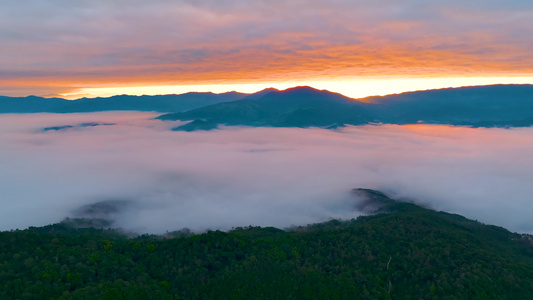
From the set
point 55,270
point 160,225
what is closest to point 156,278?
point 55,270

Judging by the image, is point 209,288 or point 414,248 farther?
point 414,248

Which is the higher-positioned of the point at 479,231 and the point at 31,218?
the point at 479,231

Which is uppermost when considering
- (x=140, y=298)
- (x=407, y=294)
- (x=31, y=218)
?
(x=140, y=298)

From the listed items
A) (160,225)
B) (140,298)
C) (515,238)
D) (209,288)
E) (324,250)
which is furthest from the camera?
(160,225)

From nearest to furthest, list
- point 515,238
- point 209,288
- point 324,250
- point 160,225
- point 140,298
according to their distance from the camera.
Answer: point 140,298 → point 209,288 → point 324,250 → point 515,238 → point 160,225

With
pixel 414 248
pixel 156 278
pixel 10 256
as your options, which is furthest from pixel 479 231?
pixel 10 256

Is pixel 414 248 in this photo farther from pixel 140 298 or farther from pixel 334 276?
pixel 140 298

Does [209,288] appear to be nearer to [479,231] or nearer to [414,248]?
[414,248]
